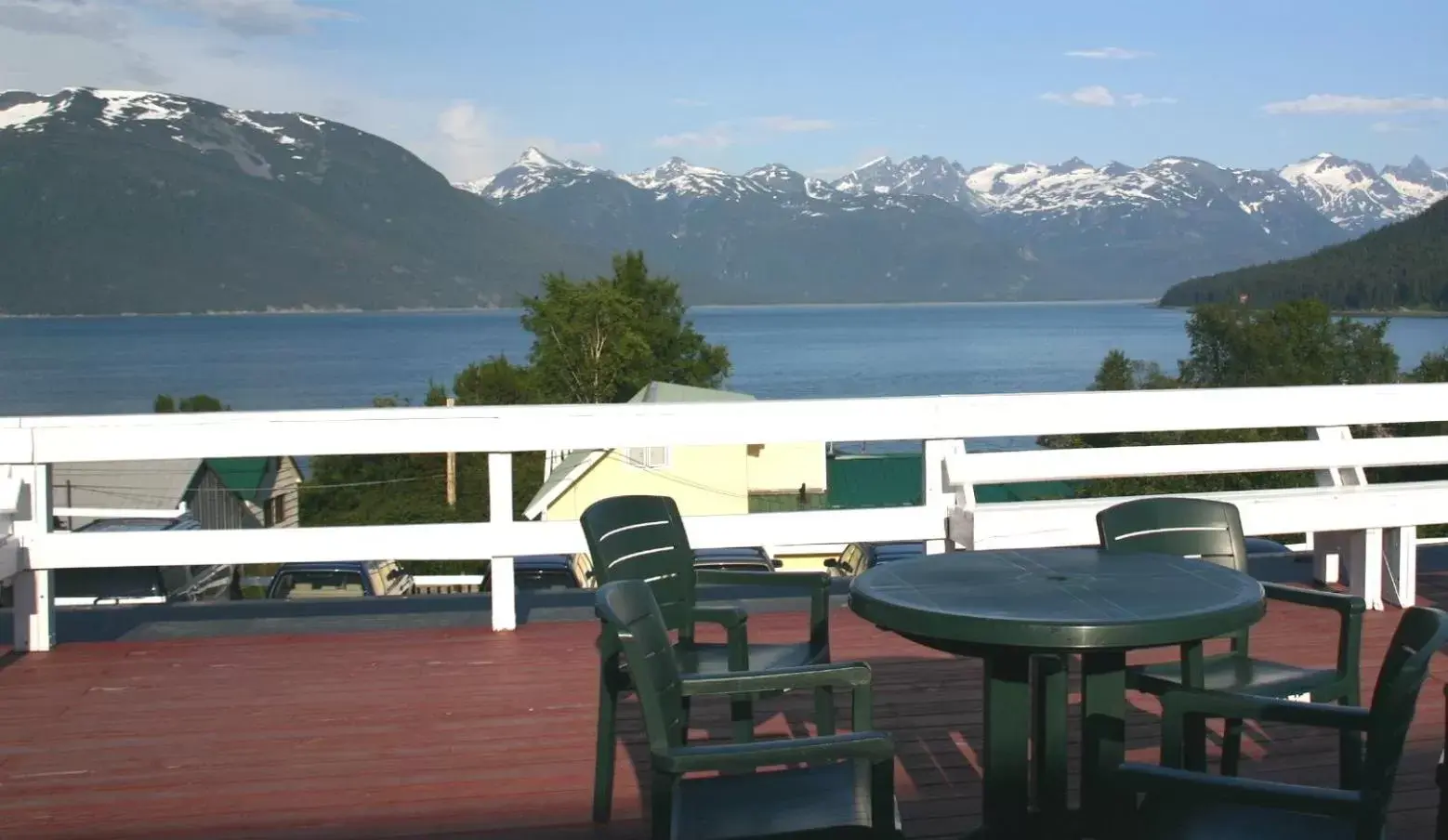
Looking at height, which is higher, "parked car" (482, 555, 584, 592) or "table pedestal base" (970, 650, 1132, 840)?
"table pedestal base" (970, 650, 1132, 840)

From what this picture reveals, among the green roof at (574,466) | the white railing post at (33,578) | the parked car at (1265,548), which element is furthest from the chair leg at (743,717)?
the green roof at (574,466)

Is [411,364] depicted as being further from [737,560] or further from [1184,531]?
[1184,531]

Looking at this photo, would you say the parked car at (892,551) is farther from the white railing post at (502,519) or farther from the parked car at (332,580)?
the parked car at (332,580)

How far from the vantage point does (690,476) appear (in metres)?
42.2

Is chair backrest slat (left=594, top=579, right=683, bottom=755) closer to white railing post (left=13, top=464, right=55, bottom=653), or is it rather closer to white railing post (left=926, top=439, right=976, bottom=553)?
white railing post (left=926, top=439, right=976, bottom=553)

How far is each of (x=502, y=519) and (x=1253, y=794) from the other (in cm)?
407

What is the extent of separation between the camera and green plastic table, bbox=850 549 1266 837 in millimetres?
3127

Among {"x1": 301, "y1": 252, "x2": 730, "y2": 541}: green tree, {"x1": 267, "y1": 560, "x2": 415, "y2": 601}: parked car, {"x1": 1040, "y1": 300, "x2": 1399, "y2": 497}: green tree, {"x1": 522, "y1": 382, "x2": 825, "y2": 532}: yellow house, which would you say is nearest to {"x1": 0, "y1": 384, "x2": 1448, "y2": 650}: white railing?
{"x1": 267, "y1": 560, "x2": 415, "y2": 601}: parked car

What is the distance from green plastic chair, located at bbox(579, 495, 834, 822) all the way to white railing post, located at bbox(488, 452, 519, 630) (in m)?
1.74

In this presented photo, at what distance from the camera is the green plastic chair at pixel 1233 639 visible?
3791 mm

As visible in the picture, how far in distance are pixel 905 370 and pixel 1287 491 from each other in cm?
12275

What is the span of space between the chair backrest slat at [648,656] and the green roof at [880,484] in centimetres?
4247

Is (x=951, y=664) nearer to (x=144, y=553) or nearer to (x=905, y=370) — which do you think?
(x=144, y=553)

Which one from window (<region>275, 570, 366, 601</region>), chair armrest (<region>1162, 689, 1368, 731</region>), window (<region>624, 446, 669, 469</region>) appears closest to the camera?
chair armrest (<region>1162, 689, 1368, 731</region>)
